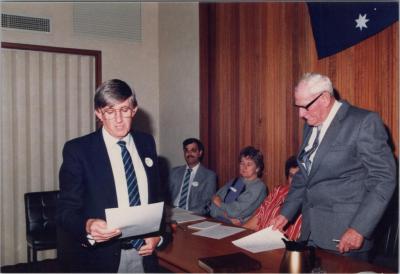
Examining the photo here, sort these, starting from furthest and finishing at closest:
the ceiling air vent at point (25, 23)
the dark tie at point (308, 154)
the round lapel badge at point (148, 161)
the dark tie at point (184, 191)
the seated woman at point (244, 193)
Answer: the ceiling air vent at point (25, 23) → the dark tie at point (184, 191) → the seated woman at point (244, 193) → the dark tie at point (308, 154) → the round lapel badge at point (148, 161)

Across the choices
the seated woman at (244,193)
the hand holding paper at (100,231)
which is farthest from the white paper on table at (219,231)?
the hand holding paper at (100,231)

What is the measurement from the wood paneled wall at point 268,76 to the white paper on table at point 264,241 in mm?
1219

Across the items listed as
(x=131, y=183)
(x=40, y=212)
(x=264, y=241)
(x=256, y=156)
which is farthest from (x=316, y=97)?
(x=40, y=212)

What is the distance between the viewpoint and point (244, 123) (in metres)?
3.91

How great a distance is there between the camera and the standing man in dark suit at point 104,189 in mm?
1510

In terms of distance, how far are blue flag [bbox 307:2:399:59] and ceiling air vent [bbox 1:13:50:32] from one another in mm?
2811

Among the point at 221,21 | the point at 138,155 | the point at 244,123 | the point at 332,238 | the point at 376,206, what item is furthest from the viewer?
the point at 221,21

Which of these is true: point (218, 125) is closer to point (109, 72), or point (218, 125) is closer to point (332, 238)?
point (109, 72)

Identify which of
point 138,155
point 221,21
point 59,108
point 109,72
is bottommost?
point 138,155

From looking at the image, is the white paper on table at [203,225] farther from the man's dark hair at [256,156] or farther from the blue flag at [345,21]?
the blue flag at [345,21]

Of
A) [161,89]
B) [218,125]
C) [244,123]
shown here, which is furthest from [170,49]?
[244,123]

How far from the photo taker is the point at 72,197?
58.9 inches

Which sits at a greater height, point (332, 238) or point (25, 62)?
point (25, 62)

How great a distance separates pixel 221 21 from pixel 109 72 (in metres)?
1.51
